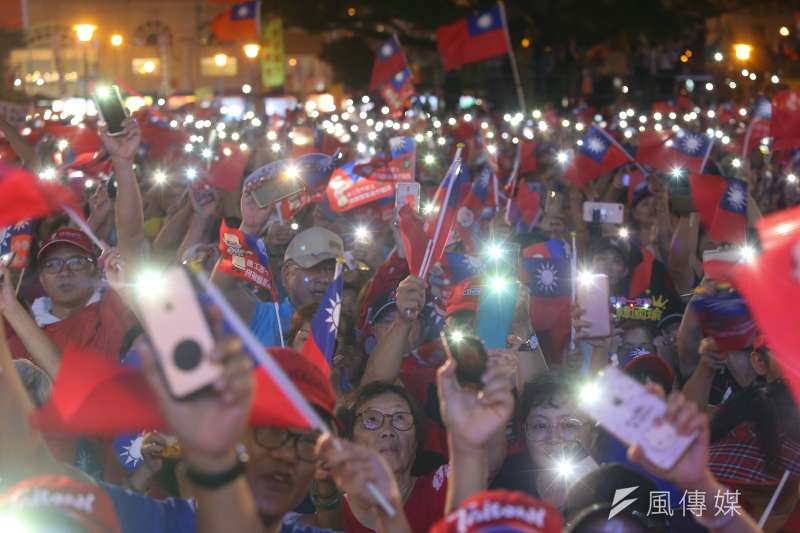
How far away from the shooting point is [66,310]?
5586 millimetres

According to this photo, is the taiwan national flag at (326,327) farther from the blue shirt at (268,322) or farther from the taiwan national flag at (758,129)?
the taiwan national flag at (758,129)

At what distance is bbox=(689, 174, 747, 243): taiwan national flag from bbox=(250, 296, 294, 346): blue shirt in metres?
2.91

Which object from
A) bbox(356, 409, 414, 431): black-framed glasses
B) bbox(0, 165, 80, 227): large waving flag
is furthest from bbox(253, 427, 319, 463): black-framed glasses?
bbox(356, 409, 414, 431): black-framed glasses

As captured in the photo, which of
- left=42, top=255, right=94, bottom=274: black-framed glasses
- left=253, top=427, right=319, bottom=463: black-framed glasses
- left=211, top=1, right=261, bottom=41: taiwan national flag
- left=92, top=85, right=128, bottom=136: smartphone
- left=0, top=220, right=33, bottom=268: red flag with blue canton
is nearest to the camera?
left=253, top=427, right=319, bottom=463: black-framed glasses

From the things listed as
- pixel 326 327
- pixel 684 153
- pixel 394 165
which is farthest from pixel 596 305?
pixel 684 153

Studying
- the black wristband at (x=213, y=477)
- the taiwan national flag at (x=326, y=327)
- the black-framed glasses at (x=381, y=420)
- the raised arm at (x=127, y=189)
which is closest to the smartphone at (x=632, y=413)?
the black wristband at (x=213, y=477)

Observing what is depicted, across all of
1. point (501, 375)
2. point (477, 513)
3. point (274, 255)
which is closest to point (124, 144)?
point (274, 255)

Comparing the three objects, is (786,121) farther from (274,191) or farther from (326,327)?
(326,327)

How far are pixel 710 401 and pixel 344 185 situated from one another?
3.41 metres

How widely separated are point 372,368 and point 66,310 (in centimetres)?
168

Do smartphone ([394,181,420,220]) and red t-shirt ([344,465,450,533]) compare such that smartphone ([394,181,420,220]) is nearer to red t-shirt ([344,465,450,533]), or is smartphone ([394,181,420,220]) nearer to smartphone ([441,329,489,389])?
red t-shirt ([344,465,450,533])

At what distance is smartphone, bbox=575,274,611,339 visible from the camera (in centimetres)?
505

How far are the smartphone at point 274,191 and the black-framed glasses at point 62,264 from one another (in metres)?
1.06

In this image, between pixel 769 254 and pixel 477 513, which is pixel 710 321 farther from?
pixel 477 513
